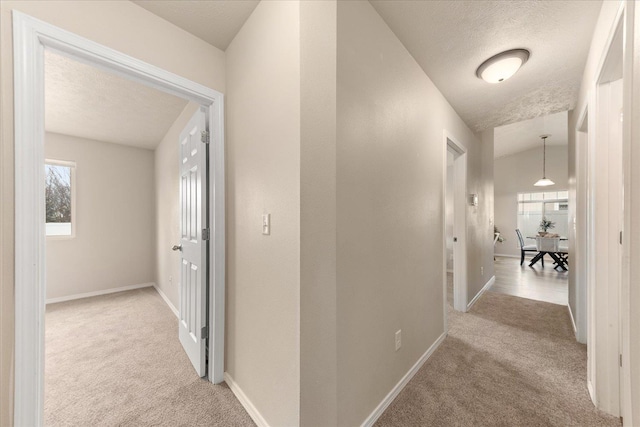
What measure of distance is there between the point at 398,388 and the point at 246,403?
3.43 feet

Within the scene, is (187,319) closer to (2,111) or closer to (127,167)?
(2,111)

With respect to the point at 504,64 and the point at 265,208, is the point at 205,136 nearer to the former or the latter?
the point at 265,208

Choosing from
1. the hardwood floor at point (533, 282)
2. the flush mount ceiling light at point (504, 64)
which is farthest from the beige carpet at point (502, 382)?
the flush mount ceiling light at point (504, 64)

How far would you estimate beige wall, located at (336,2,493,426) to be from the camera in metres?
1.29

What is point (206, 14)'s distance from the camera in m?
1.53

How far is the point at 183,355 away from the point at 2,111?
2.09m

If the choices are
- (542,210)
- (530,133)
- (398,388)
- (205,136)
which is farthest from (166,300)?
(542,210)

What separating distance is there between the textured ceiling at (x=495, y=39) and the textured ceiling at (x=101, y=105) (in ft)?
8.28

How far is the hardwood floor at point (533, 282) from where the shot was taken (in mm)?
3838

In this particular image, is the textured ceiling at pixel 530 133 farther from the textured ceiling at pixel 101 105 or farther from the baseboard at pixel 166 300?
the baseboard at pixel 166 300

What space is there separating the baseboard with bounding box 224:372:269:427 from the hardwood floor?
4.24 meters

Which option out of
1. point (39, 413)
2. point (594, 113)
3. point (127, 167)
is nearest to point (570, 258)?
point (594, 113)

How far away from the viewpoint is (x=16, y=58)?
1.09m

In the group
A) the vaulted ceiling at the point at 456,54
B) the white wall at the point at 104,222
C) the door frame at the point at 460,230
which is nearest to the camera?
the vaulted ceiling at the point at 456,54
